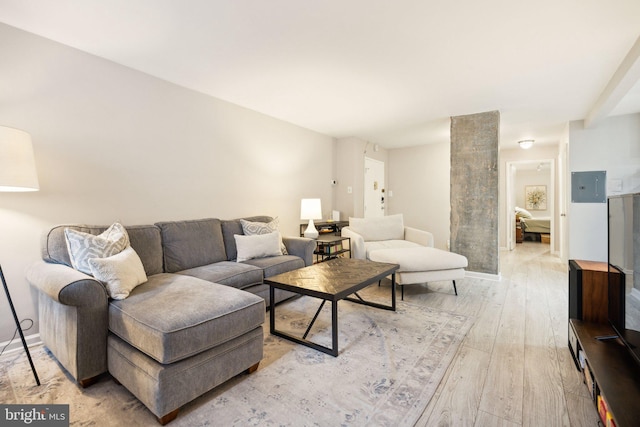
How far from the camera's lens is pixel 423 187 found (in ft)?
20.7

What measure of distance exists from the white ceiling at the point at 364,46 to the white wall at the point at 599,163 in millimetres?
527

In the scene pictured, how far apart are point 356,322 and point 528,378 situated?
1218 millimetres

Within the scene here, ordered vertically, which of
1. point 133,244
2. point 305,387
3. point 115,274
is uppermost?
point 133,244

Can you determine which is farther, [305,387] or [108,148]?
[108,148]

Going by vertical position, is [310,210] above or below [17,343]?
above

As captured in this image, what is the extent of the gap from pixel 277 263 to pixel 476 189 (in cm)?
292

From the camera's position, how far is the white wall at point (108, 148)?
7.04 feet

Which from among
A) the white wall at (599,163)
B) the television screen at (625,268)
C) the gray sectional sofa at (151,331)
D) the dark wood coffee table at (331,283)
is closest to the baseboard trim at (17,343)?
the gray sectional sofa at (151,331)

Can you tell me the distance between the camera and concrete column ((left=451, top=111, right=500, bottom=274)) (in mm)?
3943

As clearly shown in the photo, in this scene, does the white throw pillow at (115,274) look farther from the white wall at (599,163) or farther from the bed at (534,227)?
the bed at (534,227)

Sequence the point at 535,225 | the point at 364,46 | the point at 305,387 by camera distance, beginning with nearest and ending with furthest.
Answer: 1. the point at 305,387
2. the point at 364,46
3. the point at 535,225

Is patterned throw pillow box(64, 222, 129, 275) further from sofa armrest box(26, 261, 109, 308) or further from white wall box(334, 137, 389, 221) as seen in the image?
white wall box(334, 137, 389, 221)

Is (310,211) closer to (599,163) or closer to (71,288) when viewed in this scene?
(71,288)

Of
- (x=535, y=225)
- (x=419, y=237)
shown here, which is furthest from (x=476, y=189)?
(x=535, y=225)
